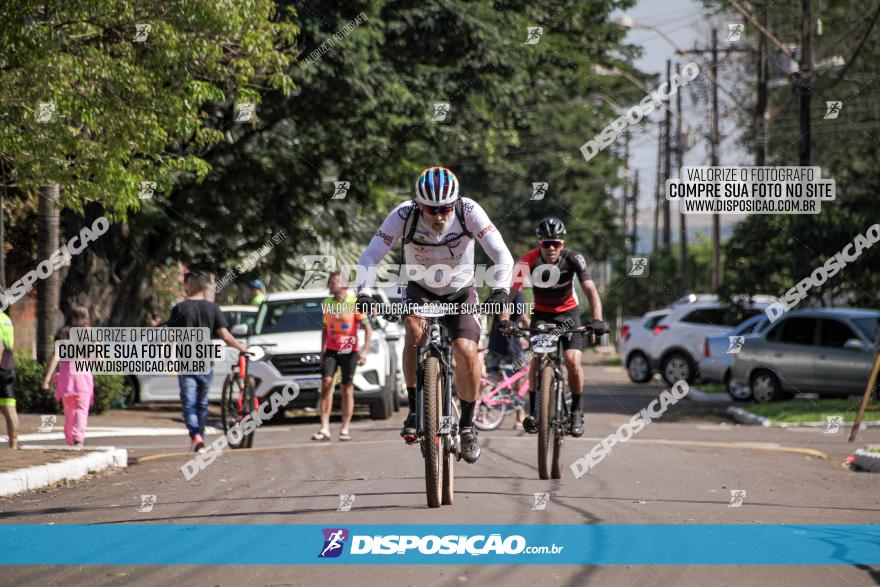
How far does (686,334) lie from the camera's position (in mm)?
29359

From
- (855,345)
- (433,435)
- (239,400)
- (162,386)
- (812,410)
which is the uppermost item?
(855,345)

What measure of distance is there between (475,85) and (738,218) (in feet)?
23.5

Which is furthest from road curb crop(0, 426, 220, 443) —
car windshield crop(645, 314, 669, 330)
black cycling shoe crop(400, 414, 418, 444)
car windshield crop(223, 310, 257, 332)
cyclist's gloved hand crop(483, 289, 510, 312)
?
car windshield crop(645, 314, 669, 330)

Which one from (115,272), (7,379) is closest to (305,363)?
(7,379)

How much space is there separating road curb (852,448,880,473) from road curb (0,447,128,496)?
7.78m

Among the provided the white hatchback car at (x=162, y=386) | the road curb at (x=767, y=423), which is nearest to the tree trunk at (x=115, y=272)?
the white hatchback car at (x=162, y=386)

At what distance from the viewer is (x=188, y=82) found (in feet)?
49.3

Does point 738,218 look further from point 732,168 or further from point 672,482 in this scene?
point 672,482

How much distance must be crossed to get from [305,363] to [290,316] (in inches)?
58.3

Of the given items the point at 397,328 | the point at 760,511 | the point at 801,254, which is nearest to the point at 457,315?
the point at 760,511

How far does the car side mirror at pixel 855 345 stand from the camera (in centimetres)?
2153

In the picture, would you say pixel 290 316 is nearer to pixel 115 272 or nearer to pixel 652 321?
pixel 115 272

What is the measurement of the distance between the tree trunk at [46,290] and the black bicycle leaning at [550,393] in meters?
11.7

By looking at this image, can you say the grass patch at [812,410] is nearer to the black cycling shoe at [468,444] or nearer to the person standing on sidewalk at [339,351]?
Result: the person standing on sidewalk at [339,351]
